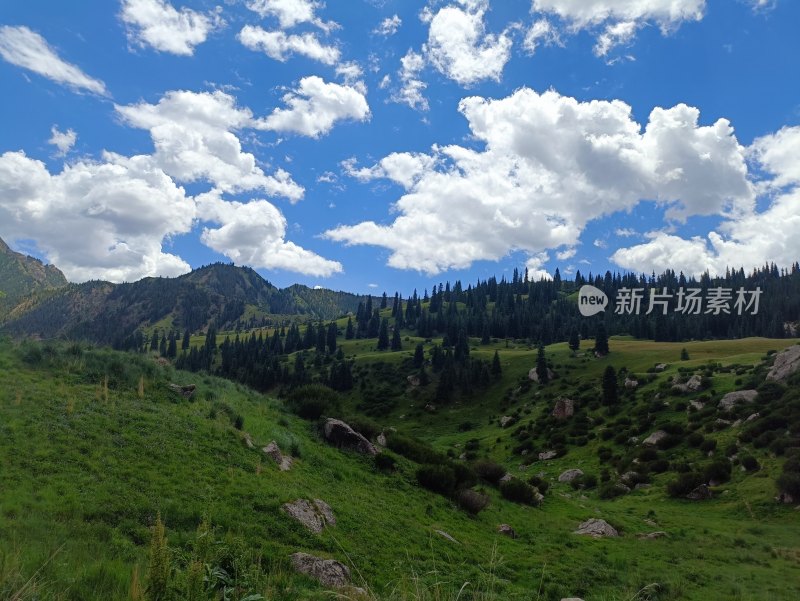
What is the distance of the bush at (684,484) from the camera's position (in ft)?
133

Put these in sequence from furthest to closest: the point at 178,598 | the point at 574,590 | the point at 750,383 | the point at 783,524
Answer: the point at 750,383, the point at 783,524, the point at 574,590, the point at 178,598

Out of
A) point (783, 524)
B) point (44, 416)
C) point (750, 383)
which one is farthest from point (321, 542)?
point (750, 383)

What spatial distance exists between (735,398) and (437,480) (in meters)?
52.5

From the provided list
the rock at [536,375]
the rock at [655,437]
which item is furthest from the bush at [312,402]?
the rock at [536,375]

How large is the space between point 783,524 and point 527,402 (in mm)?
76728

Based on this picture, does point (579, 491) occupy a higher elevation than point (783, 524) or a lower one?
lower

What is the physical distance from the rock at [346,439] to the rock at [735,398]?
5215cm

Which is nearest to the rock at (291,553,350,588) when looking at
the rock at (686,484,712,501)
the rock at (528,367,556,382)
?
the rock at (686,484,712,501)

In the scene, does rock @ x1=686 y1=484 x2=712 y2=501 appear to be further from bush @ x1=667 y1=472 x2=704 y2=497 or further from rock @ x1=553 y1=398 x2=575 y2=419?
rock @ x1=553 y1=398 x2=575 y2=419

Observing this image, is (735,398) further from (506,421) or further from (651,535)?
Answer: (506,421)

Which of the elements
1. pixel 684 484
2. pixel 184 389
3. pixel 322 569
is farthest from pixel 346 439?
pixel 684 484

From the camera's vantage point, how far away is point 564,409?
82750mm

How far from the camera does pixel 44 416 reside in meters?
17.8

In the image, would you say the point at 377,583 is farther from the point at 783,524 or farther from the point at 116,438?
the point at 783,524
